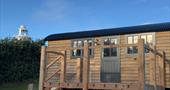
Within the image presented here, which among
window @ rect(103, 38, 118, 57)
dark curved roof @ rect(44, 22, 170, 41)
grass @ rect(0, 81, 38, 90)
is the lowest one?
grass @ rect(0, 81, 38, 90)

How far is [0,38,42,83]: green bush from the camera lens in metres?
18.8

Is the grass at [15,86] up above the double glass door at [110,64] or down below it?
below

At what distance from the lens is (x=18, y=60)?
64.2ft

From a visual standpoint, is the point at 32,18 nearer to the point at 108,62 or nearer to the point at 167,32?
the point at 108,62

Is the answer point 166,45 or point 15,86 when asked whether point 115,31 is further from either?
point 15,86

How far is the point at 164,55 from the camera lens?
1069cm

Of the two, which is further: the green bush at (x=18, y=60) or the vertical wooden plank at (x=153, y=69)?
the green bush at (x=18, y=60)

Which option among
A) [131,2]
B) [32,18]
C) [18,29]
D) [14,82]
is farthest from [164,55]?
[18,29]

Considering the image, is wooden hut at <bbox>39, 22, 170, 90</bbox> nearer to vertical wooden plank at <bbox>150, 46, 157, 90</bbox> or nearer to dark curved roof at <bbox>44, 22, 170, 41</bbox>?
dark curved roof at <bbox>44, 22, 170, 41</bbox>

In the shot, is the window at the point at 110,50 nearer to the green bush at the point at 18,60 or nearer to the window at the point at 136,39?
the window at the point at 136,39

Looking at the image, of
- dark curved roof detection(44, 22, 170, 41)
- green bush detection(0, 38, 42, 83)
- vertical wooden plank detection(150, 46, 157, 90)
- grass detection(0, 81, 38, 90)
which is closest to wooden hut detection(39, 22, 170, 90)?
dark curved roof detection(44, 22, 170, 41)

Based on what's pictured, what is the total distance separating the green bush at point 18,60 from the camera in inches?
741

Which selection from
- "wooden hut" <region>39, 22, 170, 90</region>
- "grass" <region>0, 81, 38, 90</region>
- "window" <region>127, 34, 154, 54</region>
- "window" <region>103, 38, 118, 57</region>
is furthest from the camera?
"grass" <region>0, 81, 38, 90</region>

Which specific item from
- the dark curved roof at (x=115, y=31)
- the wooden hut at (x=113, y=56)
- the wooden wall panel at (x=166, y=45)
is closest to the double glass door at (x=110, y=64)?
the wooden hut at (x=113, y=56)
